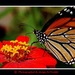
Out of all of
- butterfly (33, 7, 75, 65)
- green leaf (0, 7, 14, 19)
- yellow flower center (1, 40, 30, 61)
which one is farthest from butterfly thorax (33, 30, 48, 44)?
green leaf (0, 7, 14, 19)

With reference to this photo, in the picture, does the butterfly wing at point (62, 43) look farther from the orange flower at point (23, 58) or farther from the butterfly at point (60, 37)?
the orange flower at point (23, 58)

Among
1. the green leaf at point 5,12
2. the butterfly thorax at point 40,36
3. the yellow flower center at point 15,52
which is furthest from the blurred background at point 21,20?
the yellow flower center at point 15,52

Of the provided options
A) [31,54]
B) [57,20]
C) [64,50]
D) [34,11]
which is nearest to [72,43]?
[64,50]

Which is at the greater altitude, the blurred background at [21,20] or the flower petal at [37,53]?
the blurred background at [21,20]

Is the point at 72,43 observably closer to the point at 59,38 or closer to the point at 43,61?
the point at 59,38

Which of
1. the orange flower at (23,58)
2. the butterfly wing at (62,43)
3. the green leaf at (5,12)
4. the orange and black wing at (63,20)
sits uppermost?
the green leaf at (5,12)

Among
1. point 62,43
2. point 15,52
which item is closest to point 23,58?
point 15,52

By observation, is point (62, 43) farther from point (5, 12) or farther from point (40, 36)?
point (5, 12)

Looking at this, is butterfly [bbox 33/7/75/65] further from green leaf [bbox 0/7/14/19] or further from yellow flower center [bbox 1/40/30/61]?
green leaf [bbox 0/7/14/19]
